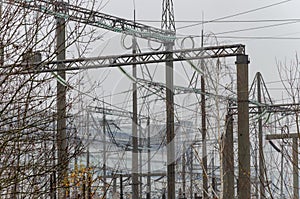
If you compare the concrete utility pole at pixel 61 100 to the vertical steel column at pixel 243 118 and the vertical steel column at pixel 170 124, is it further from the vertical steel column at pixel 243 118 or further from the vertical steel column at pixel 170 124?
the vertical steel column at pixel 170 124

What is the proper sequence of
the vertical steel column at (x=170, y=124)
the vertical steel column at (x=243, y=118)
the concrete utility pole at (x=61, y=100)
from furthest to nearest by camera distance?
the vertical steel column at (x=170, y=124) → the vertical steel column at (x=243, y=118) → the concrete utility pole at (x=61, y=100)

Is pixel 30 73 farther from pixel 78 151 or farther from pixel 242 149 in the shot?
pixel 242 149

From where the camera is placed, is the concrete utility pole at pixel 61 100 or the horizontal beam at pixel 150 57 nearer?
the concrete utility pole at pixel 61 100

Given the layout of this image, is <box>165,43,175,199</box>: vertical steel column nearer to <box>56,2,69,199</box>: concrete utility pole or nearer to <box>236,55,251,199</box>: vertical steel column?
<box>236,55,251,199</box>: vertical steel column

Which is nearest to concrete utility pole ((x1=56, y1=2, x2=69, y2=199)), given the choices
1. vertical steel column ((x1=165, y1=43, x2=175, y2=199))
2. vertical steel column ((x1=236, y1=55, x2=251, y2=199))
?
vertical steel column ((x1=236, y1=55, x2=251, y2=199))

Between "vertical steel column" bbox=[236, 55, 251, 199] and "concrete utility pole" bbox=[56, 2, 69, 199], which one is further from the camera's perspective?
"vertical steel column" bbox=[236, 55, 251, 199]

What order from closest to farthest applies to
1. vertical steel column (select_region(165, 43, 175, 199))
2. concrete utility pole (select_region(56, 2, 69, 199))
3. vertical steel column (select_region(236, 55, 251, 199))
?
concrete utility pole (select_region(56, 2, 69, 199))
vertical steel column (select_region(236, 55, 251, 199))
vertical steel column (select_region(165, 43, 175, 199))

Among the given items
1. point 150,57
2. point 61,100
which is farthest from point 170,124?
point 61,100

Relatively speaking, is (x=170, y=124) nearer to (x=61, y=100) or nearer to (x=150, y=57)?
(x=150, y=57)

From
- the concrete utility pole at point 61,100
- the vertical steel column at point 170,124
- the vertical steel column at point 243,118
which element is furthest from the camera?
the vertical steel column at point 170,124

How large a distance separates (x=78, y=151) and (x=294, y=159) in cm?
227

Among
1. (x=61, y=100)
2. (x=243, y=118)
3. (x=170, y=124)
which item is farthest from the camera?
(x=170, y=124)

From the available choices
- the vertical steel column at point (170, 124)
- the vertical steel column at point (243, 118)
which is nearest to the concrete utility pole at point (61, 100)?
the vertical steel column at point (243, 118)

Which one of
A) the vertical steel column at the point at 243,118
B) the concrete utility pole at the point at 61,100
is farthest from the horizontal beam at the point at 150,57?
the concrete utility pole at the point at 61,100
